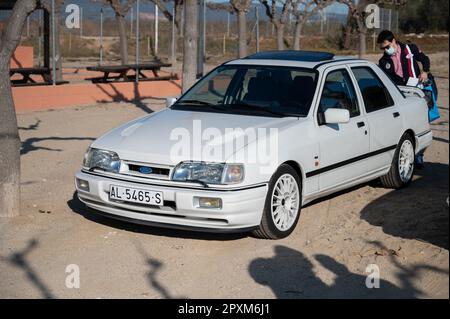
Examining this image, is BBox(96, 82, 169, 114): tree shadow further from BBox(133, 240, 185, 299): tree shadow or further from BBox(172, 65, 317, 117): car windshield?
BBox(133, 240, 185, 299): tree shadow

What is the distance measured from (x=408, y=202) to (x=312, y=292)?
288cm

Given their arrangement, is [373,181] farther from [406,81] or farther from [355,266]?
[355,266]

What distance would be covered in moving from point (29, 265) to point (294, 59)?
3.55 metres

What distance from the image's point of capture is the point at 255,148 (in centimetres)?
676

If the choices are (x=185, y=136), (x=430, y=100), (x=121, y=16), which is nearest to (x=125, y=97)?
(x=121, y=16)

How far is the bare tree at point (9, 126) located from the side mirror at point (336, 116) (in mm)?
3040

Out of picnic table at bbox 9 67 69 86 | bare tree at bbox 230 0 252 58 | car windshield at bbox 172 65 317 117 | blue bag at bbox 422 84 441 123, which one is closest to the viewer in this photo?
car windshield at bbox 172 65 317 117

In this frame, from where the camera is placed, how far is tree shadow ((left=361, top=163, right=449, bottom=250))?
6.85 m

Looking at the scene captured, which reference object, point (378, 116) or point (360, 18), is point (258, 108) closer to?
point (378, 116)

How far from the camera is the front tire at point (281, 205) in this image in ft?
22.6

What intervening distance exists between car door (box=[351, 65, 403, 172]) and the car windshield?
0.90m

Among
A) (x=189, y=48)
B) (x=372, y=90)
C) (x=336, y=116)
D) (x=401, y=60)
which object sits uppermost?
(x=189, y=48)

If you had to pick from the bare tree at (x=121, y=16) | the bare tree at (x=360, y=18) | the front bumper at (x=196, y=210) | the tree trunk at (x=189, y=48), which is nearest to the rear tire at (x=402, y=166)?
the front bumper at (x=196, y=210)

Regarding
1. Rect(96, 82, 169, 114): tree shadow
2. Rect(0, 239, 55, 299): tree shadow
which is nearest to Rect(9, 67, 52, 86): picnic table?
Rect(96, 82, 169, 114): tree shadow
